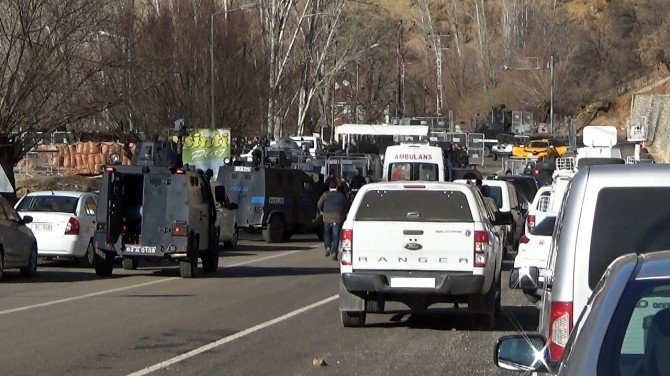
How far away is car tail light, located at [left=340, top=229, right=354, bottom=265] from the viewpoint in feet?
51.6

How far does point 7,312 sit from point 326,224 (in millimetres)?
12462

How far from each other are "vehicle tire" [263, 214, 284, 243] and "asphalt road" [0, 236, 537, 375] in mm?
12073

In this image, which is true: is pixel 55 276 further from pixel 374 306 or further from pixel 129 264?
pixel 374 306

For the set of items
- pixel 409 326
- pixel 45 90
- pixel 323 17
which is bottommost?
pixel 409 326

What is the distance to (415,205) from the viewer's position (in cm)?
1656

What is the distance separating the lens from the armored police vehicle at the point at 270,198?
36.0m

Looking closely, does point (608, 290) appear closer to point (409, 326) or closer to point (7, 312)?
point (409, 326)

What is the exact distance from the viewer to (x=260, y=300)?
19.4 metres

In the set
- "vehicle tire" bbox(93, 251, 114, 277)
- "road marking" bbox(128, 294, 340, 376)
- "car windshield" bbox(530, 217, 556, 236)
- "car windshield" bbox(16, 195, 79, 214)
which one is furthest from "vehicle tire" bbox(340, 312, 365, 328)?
"car windshield" bbox(16, 195, 79, 214)

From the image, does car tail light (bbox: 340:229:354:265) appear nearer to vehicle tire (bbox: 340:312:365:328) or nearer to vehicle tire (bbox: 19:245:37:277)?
vehicle tire (bbox: 340:312:365:328)

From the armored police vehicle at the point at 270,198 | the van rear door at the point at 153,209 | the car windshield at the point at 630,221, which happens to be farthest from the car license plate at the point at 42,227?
the car windshield at the point at 630,221

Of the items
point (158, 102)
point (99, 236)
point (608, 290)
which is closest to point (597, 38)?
point (158, 102)

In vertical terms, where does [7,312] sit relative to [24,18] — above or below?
below

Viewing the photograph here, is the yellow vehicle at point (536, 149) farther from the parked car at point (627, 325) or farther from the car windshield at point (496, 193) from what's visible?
the parked car at point (627, 325)
